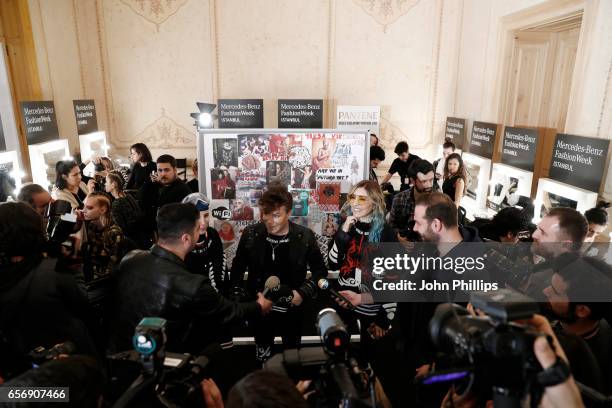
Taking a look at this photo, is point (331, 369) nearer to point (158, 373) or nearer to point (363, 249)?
point (158, 373)

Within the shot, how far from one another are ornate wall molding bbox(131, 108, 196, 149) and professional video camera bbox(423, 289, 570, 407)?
25.8ft

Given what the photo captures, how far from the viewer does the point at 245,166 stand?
3723 mm

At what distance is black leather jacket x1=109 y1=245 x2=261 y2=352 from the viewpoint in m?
1.74

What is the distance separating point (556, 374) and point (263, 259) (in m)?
1.87

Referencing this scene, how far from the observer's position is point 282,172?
374 cm

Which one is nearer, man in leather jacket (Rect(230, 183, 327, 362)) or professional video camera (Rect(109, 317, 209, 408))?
professional video camera (Rect(109, 317, 209, 408))

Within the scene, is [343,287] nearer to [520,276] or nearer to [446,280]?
[446,280]

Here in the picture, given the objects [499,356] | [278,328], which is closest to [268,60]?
[278,328]

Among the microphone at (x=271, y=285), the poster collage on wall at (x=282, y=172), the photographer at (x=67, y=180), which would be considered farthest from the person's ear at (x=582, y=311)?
the photographer at (x=67, y=180)

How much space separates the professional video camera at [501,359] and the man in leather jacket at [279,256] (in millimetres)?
1567

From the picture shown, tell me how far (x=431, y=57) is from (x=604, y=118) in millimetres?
4571

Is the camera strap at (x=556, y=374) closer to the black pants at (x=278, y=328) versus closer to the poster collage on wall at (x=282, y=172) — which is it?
the black pants at (x=278, y=328)

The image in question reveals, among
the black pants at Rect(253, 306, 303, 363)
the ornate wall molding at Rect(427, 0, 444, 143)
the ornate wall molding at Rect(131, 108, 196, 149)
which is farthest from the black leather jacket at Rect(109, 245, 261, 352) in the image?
the ornate wall molding at Rect(427, 0, 444, 143)

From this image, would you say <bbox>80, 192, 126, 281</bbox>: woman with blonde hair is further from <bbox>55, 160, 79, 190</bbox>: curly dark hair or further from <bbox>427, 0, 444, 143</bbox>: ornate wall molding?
<bbox>427, 0, 444, 143</bbox>: ornate wall molding
